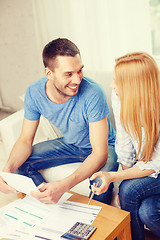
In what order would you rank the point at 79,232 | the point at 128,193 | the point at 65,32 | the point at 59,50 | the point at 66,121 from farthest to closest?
1. the point at 65,32
2. the point at 66,121
3. the point at 59,50
4. the point at 128,193
5. the point at 79,232

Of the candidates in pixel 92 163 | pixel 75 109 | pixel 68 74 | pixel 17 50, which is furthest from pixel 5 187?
pixel 17 50

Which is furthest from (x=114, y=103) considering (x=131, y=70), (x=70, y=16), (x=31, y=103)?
(x=70, y=16)

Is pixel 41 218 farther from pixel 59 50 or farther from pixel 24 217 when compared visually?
pixel 59 50

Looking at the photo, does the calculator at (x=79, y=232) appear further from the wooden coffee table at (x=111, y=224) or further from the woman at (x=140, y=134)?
the woman at (x=140, y=134)

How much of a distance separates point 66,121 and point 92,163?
→ 0.34 meters

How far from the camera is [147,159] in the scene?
5.03 feet

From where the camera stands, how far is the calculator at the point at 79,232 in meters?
1.24

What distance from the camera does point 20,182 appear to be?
4.79ft

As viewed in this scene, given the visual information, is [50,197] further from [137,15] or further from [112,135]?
[137,15]

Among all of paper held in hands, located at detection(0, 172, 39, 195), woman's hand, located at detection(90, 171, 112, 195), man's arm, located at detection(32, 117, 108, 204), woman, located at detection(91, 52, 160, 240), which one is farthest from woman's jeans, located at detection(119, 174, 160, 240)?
paper held in hands, located at detection(0, 172, 39, 195)

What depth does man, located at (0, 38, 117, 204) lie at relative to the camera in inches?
67.8

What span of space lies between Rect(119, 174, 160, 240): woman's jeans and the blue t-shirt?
43 centimetres

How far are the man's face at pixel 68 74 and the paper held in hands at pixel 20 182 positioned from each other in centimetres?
57

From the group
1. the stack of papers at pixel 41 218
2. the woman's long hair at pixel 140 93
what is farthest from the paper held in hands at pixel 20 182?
the woman's long hair at pixel 140 93
